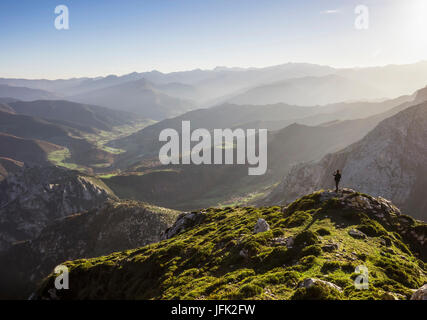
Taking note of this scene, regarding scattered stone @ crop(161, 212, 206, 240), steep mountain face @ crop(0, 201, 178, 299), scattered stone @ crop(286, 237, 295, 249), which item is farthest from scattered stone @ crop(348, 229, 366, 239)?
steep mountain face @ crop(0, 201, 178, 299)

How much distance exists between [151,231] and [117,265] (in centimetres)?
8626

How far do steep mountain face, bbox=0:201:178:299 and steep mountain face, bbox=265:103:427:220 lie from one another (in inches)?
4334

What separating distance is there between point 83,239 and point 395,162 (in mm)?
178178

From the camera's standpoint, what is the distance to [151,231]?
131m

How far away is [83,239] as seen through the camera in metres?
138

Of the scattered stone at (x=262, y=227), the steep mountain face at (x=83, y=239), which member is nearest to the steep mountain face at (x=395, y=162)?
the steep mountain face at (x=83, y=239)

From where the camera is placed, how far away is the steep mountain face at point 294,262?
19.2 metres

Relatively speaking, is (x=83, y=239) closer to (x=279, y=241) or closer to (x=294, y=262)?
(x=279, y=241)

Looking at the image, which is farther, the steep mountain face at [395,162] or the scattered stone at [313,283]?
the steep mountain face at [395,162]

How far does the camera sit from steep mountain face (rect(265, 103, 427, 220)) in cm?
11888

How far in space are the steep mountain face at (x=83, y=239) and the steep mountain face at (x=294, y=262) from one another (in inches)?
3283

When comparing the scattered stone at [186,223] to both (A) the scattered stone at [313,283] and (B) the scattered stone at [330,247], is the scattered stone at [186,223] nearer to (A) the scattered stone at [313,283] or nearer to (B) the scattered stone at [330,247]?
Answer: (B) the scattered stone at [330,247]

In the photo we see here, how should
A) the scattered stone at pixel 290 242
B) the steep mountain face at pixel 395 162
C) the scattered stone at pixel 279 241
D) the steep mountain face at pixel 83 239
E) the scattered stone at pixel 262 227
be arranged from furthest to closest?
the steep mountain face at pixel 83 239 → the steep mountain face at pixel 395 162 → the scattered stone at pixel 262 227 → the scattered stone at pixel 279 241 → the scattered stone at pixel 290 242
